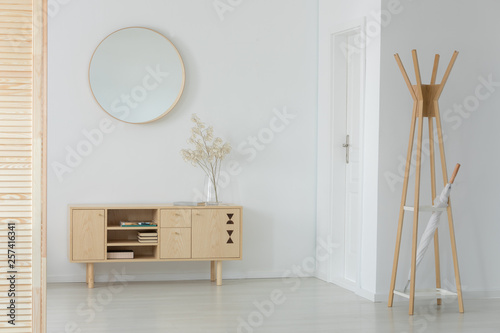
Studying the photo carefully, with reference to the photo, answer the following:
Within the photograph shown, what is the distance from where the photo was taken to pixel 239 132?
5.56 meters

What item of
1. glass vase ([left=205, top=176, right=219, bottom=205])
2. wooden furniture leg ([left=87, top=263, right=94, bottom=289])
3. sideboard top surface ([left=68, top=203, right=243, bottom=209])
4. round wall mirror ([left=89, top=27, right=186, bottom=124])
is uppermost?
round wall mirror ([left=89, top=27, right=186, bottom=124])

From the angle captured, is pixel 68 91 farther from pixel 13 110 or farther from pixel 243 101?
pixel 13 110

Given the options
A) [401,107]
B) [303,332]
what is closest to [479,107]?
[401,107]

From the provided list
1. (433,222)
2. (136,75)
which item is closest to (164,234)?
(136,75)

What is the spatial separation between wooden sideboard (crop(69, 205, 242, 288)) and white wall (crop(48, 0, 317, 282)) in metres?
0.27

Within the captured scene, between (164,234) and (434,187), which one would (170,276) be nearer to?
(164,234)

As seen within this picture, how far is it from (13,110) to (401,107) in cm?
281

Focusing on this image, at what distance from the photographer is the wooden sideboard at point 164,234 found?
4.96m

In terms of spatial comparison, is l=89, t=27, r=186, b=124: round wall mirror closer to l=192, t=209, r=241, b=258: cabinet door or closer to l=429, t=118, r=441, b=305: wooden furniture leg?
l=192, t=209, r=241, b=258: cabinet door

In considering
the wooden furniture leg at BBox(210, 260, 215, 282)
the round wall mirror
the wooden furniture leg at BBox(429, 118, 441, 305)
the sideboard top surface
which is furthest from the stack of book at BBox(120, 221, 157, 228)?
the wooden furniture leg at BBox(429, 118, 441, 305)

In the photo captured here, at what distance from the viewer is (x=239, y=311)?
14.0ft

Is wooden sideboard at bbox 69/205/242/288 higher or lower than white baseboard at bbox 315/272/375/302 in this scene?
higher

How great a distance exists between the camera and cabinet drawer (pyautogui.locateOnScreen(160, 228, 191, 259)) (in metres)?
5.08

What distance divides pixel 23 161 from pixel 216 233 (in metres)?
2.43
